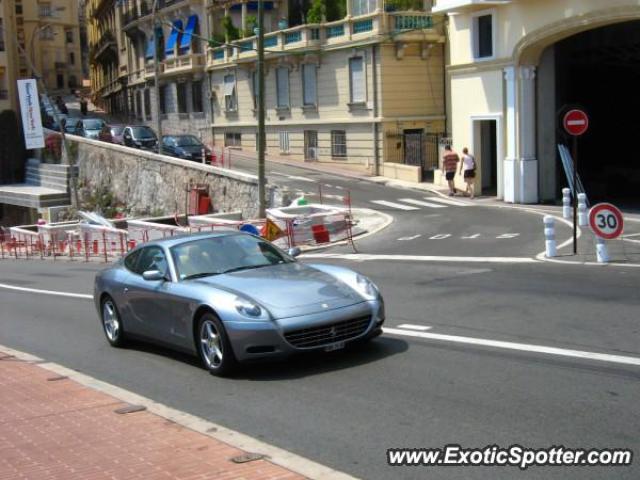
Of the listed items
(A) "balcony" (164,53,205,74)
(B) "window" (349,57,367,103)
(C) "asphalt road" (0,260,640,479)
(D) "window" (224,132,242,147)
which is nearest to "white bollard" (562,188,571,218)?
(C) "asphalt road" (0,260,640,479)

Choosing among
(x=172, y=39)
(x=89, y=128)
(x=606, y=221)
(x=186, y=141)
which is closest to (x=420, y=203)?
(x=606, y=221)

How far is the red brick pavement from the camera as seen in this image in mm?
5824

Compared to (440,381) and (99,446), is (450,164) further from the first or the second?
(99,446)

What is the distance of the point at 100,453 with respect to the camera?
6336 millimetres

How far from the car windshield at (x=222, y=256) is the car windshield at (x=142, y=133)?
37.9 metres

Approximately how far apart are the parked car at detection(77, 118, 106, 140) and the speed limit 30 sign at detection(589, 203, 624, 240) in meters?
42.8

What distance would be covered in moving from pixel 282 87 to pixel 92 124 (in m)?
14.8

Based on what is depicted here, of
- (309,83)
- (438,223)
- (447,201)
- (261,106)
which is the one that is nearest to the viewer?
(438,223)

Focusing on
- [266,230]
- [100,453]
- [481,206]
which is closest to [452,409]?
[100,453]

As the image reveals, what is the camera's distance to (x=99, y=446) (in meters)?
6.52

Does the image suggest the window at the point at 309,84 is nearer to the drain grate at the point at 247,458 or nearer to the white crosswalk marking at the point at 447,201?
the white crosswalk marking at the point at 447,201

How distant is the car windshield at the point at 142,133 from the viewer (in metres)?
46.8

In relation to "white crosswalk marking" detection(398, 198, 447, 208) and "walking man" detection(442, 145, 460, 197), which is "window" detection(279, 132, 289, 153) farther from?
"walking man" detection(442, 145, 460, 197)

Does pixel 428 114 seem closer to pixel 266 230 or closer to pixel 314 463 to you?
pixel 266 230
